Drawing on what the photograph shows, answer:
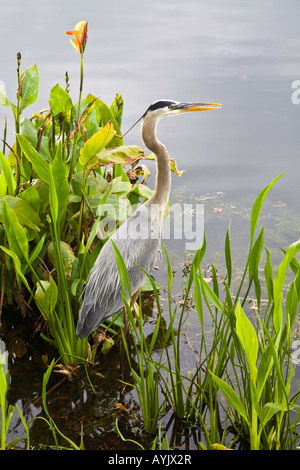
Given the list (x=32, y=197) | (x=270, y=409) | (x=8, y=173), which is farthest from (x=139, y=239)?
(x=270, y=409)

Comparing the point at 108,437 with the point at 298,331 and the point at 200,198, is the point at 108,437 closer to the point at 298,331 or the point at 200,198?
the point at 298,331

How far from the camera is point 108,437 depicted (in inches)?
59.9

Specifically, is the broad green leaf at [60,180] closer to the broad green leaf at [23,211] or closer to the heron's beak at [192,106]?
the broad green leaf at [23,211]

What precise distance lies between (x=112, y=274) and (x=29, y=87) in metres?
0.78

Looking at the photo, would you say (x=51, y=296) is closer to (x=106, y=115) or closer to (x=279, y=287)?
(x=279, y=287)

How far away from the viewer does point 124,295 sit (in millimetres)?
1330

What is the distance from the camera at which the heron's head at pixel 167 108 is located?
1.88 meters

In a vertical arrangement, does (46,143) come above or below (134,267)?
above

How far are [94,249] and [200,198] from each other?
158 cm

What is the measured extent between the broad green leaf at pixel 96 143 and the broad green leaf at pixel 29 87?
1.38 ft

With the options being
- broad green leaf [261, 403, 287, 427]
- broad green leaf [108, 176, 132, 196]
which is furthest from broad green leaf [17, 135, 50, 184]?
broad green leaf [261, 403, 287, 427]

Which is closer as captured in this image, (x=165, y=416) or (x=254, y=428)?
(x=254, y=428)
